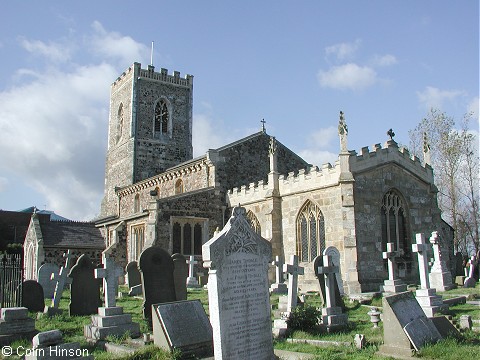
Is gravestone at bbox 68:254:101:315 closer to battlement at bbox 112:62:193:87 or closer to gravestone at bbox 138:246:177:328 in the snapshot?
gravestone at bbox 138:246:177:328

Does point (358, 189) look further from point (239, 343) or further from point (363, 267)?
point (239, 343)

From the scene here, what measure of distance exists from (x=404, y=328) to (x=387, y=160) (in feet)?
43.3

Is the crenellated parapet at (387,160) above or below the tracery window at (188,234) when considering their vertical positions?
above

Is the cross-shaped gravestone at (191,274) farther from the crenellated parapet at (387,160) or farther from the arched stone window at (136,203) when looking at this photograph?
the arched stone window at (136,203)

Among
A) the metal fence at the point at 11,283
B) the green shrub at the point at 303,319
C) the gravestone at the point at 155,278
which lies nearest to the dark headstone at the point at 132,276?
the metal fence at the point at 11,283

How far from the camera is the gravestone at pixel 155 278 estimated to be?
1045 centimetres

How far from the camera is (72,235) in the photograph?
95.8 ft

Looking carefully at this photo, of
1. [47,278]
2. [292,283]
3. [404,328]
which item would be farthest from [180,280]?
[47,278]

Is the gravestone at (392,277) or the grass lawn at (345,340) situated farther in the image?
the gravestone at (392,277)

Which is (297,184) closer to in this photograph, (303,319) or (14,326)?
(303,319)

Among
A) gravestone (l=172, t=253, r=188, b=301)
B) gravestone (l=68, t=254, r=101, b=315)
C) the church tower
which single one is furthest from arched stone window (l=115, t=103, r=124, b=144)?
gravestone (l=68, t=254, r=101, b=315)

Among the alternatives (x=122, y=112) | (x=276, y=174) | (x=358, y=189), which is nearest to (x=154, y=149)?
(x=122, y=112)

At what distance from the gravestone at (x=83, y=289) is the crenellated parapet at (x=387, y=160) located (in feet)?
34.0

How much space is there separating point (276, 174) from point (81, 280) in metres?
11.0
